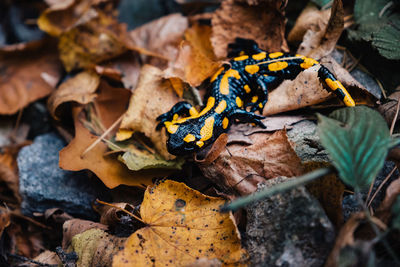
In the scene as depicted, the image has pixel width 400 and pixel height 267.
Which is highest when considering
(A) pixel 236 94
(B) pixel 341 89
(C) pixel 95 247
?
(B) pixel 341 89

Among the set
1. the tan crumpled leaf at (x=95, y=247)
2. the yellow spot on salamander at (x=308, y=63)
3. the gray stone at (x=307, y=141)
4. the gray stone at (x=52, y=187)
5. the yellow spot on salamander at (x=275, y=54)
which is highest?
the yellow spot on salamander at (x=308, y=63)

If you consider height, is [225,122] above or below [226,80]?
below

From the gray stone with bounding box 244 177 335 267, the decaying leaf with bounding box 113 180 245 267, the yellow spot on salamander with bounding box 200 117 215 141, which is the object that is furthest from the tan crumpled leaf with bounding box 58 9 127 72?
the gray stone with bounding box 244 177 335 267

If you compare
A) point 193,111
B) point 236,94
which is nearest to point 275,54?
point 236,94

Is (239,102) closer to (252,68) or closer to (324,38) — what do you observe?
(252,68)

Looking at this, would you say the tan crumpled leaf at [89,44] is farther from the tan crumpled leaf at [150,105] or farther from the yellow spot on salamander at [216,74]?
the yellow spot on salamander at [216,74]

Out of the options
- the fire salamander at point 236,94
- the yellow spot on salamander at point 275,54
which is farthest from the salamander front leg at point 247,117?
the yellow spot on salamander at point 275,54

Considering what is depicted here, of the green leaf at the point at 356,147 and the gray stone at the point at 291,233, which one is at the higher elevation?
the green leaf at the point at 356,147
